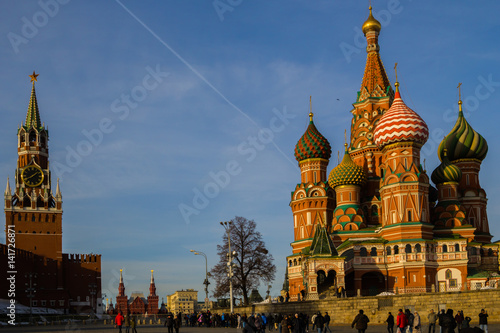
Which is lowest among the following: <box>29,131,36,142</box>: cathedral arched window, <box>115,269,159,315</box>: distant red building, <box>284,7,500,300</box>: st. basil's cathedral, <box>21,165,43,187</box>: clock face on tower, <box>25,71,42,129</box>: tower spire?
<box>115,269,159,315</box>: distant red building

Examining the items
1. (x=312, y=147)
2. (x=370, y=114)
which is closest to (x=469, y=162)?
(x=370, y=114)

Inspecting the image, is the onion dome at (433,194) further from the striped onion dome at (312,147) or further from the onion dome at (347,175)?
the striped onion dome at (312,147)

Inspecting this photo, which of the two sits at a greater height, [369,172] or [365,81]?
[365,81]

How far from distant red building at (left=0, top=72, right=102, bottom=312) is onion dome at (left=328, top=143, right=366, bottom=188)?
42830 millimetres

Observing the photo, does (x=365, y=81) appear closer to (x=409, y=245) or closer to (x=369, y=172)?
(x=369, y=172)

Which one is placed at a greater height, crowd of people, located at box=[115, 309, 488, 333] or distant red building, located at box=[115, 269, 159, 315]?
crowd of people, located at box=[115, 309, 488, 333]

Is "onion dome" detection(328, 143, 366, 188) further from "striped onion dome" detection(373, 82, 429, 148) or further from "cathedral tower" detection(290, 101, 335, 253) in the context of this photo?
"striped onion dome" detection(373, 82, 429, 148)

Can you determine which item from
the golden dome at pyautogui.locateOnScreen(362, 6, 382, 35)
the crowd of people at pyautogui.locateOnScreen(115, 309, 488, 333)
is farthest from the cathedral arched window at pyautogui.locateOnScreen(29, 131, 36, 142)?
the crowd of people at pyautogui.locateOnScreen(115, 309, 488, 333)

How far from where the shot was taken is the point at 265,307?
167 ft

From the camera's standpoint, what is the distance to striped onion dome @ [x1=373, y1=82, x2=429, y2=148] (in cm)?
5950

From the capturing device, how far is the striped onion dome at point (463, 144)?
6569 cm

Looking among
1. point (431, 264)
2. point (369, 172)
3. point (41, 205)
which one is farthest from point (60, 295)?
point (431, 264)

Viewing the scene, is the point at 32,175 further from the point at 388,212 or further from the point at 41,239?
the point at 388,212

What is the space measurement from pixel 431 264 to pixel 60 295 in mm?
54149
